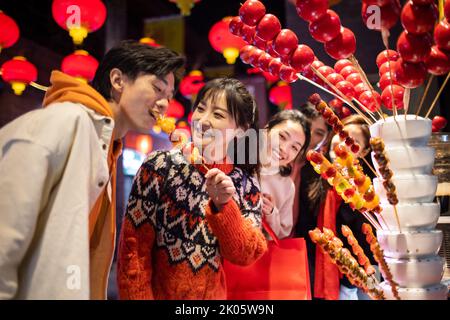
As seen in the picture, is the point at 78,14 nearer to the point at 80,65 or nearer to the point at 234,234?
the point at 80,65

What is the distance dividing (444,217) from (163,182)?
5.14 ft

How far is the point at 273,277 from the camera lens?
1.96m

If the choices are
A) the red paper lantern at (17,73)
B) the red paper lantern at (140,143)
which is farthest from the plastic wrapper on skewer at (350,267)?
the red paper lantern at (140,143)

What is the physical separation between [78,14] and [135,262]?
2862 mm

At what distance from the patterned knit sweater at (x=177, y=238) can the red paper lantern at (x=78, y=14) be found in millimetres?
2471

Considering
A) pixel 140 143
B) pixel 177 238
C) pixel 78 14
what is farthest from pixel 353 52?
pixel 140 143

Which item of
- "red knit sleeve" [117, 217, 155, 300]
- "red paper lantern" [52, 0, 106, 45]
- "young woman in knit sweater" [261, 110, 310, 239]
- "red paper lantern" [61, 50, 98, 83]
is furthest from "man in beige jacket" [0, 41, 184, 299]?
"red paper lantern" [61, 50, 98, 83]

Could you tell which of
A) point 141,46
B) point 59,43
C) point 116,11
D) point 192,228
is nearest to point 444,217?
point 192,228

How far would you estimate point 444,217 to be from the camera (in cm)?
219

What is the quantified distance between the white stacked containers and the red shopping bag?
570 mm

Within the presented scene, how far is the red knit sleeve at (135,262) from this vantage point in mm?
1658

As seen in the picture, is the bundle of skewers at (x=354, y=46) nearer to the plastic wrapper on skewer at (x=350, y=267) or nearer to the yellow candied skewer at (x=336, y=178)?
the yellow candied skewer at (x=336, y=178)
